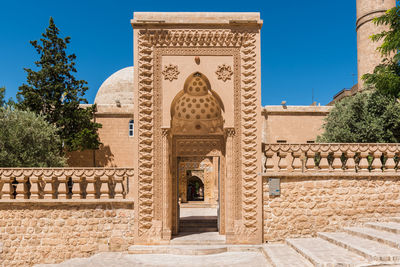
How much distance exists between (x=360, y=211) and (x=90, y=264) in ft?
21.6

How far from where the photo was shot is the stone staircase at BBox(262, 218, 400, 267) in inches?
203

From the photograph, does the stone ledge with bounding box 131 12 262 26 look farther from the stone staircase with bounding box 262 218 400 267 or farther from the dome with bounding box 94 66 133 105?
the dome with bounding box 94 66 133 105

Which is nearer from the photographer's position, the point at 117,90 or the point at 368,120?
the point at 368,120

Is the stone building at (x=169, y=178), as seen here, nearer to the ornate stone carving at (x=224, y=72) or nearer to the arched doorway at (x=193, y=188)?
the ornate stone carving at (x=224, y=72)

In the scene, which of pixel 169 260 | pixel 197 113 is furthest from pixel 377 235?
pixel 197 113

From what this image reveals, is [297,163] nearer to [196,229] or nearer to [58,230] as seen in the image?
[196,229]

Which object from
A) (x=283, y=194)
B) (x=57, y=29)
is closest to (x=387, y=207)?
(x=283, y=194)

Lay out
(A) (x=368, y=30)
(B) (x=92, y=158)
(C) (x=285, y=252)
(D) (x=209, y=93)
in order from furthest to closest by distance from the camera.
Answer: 1. (B) (x=92, y=158)
2. (A) (x=368, y=30)
3. (D) (x=209, y=93)
4. (C) (x=285, y=252)

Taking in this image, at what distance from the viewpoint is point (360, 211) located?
24.5 ft

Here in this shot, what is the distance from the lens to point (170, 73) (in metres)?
7.71

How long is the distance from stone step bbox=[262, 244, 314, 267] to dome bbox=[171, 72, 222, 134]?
11.1ft

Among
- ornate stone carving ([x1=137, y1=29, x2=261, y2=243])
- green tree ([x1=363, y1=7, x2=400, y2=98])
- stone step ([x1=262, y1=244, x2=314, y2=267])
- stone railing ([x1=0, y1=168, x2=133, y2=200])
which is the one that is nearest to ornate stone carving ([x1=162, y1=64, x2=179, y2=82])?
ornate stone carving ([x1=137, y1=29, x2=261, y2=243])

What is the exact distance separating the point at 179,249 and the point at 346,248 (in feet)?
11.9

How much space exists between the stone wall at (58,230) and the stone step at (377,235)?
5308 millimetres
